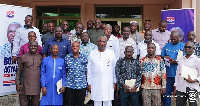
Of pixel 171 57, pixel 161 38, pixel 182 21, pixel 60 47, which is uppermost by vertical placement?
pixel 182 21

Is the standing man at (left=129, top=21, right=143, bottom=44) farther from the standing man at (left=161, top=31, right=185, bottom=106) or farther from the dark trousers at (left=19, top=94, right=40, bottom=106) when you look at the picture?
the dark trousers at (left=19, top=94, right=40, bottom=106)

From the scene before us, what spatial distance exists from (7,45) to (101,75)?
3.05 meters

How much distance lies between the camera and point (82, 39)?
5.17m

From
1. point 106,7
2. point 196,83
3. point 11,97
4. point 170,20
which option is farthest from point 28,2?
point 196,83

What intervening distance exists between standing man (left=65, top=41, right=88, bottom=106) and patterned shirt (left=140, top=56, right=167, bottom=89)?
121cm

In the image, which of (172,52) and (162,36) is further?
(162,36)

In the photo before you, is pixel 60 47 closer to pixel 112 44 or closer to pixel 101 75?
pixel 101 75

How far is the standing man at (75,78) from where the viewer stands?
439 cm

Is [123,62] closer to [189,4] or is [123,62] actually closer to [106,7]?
[189,4]

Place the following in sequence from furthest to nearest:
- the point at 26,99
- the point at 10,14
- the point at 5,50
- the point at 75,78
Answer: the point at 10,14, the point at 5,50, the point at 26,99, the point at 75,78

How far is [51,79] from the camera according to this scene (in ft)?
14.7

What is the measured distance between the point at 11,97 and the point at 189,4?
22.3 ft

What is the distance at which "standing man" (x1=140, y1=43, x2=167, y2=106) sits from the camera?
4.49 meters

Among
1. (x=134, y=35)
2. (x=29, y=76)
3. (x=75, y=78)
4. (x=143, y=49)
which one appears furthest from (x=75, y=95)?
(x=134, y=35)
